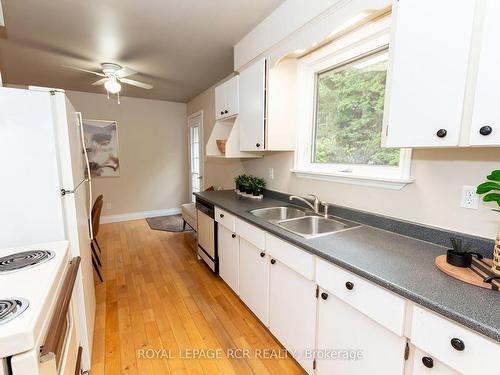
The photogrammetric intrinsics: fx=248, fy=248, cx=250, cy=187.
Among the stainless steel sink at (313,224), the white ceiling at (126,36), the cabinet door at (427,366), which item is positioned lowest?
the cabinet door at (427,366)

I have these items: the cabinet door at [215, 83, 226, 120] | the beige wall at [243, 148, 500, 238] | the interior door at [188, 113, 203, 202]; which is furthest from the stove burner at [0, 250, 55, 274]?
the interior door at [188, 113, 203, 202]

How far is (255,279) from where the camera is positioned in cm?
194

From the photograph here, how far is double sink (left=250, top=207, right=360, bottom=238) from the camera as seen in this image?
1.77 meters

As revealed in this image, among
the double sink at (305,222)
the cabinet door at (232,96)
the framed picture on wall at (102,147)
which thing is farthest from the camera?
the framed picture on wall at (102,147)

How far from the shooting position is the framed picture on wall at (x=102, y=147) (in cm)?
441

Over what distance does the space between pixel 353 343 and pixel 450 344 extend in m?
0.46

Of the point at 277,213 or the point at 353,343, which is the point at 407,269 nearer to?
the point at 353,343

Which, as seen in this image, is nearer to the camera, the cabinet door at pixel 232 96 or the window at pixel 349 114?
the window at pixel 349 114

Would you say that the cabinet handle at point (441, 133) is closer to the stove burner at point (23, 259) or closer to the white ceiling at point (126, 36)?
the white ceiling at point (126, 36)

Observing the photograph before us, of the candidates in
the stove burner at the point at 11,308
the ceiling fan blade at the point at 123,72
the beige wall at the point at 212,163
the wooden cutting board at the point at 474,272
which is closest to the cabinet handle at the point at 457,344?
the wooden cutting board at the point at 474,272

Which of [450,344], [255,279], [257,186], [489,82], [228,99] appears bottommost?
[255,279]

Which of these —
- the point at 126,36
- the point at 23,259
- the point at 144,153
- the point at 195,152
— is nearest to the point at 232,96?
the point at 126,36

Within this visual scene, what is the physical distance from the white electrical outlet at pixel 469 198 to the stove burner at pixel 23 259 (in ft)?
6.63

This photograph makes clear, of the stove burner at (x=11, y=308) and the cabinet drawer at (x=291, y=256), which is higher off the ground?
the stove burner at (x=11, y=308)
